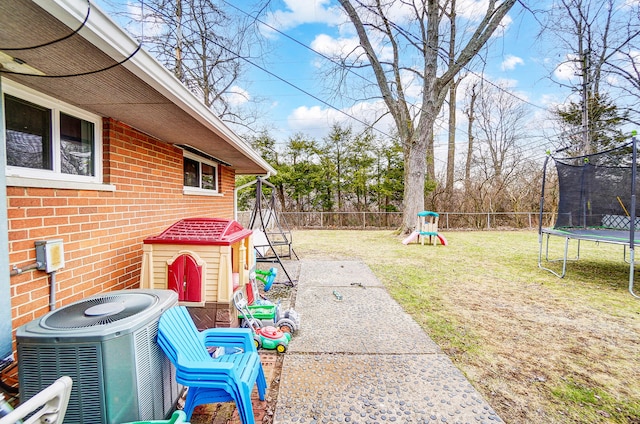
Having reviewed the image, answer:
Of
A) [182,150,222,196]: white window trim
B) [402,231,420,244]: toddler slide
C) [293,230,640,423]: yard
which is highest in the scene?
[182,150,222,196]: white window trim

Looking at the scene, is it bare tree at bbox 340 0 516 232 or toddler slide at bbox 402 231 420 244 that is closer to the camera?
toddler slide at bbox 402 231 420 244

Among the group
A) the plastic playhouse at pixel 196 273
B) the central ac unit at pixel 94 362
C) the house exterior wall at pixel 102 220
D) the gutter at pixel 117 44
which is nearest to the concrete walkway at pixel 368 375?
the plastic playhouse at pixel 196 273

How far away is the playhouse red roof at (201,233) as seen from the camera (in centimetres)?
272

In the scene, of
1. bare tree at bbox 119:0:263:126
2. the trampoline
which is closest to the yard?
the trampoline

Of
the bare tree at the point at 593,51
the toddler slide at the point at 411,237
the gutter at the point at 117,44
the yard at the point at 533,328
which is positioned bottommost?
the yard at the point at 533,328

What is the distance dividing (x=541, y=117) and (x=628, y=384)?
1736 centimetres

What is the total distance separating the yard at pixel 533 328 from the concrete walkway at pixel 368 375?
20 centimetres

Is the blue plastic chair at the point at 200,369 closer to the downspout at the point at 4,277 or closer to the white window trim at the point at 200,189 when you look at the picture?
the downspout at the point at 4,277

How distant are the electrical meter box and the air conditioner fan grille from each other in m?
0.57

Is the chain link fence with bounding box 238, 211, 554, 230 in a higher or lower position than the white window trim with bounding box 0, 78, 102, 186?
lower

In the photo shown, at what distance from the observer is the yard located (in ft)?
6.84

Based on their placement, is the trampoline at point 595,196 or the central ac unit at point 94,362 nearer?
the central ac unit at point 94,362

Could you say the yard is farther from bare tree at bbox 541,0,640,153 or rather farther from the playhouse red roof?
bare tree at bbox 541,0,640,153

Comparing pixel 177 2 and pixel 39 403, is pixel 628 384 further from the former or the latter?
pixel 177 2
